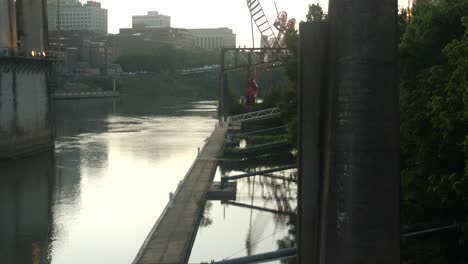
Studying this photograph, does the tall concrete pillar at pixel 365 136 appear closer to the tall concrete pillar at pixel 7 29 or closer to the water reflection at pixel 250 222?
the water reflection at pixel 250 222

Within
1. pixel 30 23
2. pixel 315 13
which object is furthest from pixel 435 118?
pixel 30 23

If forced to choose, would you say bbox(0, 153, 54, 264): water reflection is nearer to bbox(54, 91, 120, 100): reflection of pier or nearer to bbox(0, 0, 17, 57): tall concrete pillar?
bbox(0, 0, 17, 57): tall concrete pillar

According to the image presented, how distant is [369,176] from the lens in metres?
11.2

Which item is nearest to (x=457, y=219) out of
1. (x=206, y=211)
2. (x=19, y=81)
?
(x=206, y=211)

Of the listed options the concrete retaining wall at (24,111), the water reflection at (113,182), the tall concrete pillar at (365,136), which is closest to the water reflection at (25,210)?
the water reflection at (113,182)

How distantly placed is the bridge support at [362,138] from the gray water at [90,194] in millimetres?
10736

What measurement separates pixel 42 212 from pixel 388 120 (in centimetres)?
2011

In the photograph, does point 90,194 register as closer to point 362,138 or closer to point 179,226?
point 179,226

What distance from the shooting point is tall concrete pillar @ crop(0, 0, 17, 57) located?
42.6m

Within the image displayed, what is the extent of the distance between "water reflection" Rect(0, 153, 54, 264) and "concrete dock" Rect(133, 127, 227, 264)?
386cm

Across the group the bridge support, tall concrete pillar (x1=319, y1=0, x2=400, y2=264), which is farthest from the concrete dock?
tall concrete pillar (x1=319, y1=0, x2=400, y2=264)

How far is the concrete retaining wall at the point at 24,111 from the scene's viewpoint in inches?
1654

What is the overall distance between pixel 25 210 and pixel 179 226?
32.4ft

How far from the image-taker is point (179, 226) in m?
21.7
